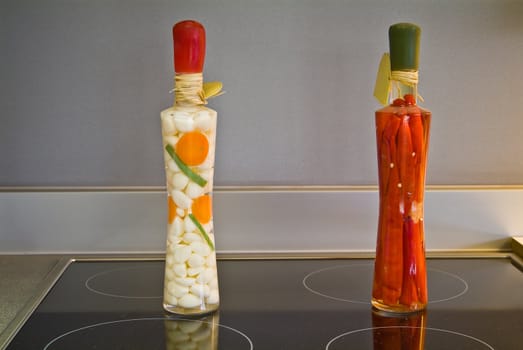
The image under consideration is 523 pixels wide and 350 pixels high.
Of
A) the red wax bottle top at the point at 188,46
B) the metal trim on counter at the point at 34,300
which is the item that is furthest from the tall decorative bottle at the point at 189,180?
the metal trim on counter at the point at 34,300

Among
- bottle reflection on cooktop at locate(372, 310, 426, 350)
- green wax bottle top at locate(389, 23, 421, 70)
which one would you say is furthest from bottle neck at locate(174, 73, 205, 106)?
bottle reflection on cooktop at locate(372, 310, 426, 350)

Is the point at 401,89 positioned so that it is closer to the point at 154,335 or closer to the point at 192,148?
the point at 192,148

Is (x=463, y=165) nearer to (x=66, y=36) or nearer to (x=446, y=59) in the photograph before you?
(x=446, y=59)

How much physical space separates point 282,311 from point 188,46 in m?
0.32

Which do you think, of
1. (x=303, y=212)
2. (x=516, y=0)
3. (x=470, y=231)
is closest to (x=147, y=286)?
(x=303, y=212)

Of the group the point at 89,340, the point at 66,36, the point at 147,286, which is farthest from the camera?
the point at 66,36

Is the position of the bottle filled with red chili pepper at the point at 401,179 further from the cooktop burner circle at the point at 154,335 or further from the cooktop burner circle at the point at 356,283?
the cooktop burner circle at the point at 154,335

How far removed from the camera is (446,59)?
0.98m

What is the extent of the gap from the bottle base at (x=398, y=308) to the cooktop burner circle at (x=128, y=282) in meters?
0.27

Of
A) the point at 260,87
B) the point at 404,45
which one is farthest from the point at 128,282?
the point at 404,45

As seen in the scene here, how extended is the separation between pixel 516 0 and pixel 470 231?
34 centimetres

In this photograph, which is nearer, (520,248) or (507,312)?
(507,312)

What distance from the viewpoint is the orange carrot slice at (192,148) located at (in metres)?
0.71

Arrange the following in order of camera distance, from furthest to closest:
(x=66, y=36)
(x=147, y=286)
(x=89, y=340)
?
(x=66, y=36), (x=147, y=286), (x=89, y=340)
